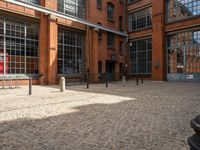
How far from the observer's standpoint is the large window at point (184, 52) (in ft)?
69.0

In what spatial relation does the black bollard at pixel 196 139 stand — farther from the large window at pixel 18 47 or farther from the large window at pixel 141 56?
the large window at pixel 141 56

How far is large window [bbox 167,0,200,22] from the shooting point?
2122cm

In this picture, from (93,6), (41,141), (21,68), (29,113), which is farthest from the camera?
(93,6)

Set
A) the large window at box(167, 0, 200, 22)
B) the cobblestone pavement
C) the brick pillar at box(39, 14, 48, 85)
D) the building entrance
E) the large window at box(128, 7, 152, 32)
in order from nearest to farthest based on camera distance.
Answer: the cobblestone pavement, the brick pillar at box(39, 14, 48, 85), the large window at box(167, 0, 200, 22), the building entrance, the large window at box(128, 7, 152, 32)

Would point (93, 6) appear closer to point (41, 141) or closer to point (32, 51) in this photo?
point (32, 51)

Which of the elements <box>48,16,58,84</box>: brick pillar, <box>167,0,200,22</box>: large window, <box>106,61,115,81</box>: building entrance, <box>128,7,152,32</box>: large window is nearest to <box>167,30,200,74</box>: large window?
<box>167,0,200,22</box>: large window

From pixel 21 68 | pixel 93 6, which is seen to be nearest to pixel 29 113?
pixel 21 68

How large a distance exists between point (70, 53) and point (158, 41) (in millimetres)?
10124

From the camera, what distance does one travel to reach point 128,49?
28.2 metres

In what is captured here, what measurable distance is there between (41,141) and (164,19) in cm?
2274

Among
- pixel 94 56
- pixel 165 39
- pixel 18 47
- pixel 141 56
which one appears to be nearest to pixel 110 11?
pixel 141 56

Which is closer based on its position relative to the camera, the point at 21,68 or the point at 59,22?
the point at 21,68

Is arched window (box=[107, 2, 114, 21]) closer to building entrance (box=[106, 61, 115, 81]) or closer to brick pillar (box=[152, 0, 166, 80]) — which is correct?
brick pillar (box=[152, 0, 166, 80])

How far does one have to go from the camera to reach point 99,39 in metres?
24.2
